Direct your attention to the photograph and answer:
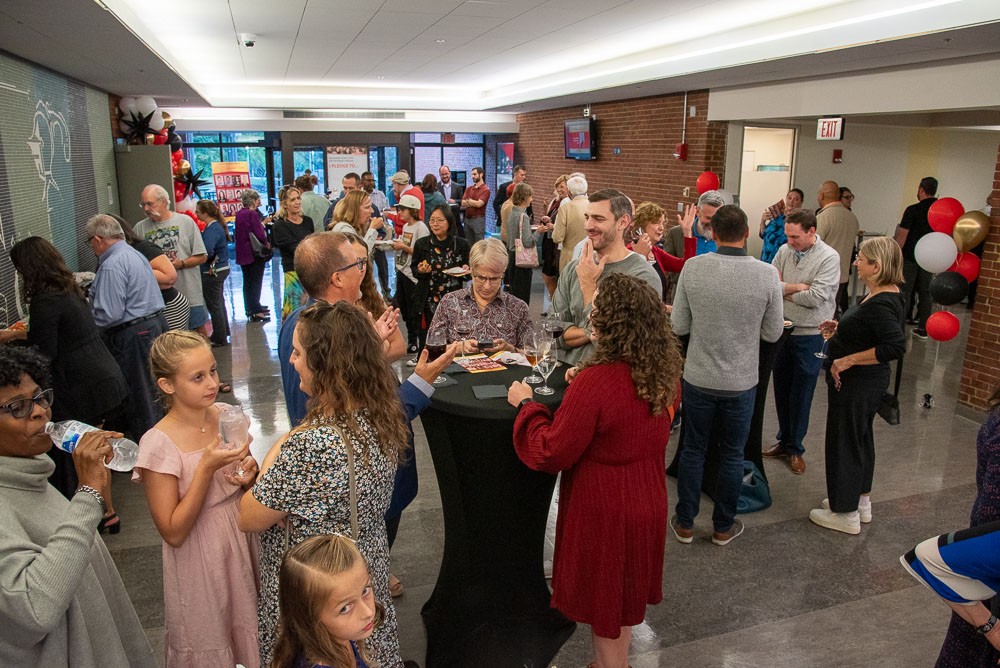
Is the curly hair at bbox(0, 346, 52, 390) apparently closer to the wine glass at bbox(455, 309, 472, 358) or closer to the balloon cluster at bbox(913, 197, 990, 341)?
the wine glass at bbox(455, 309, 472, 358)

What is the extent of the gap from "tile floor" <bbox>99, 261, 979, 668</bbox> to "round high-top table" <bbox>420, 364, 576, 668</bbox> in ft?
0.53

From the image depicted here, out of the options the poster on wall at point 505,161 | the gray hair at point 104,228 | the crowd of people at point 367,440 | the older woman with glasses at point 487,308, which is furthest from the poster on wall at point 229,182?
the older woman with glasses at point 487,308

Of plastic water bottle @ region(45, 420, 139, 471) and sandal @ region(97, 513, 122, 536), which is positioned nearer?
plastic water bottle @ region(45, 420, 139, 471)

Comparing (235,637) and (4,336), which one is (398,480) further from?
(4,336)

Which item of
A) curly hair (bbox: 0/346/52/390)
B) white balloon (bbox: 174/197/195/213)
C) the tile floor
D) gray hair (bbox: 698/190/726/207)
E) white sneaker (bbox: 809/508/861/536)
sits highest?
gray hair (bbox: 698/190/726/207)

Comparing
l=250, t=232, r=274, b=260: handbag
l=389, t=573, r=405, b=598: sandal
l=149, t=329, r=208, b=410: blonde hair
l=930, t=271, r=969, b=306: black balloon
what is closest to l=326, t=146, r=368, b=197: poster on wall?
l=250, t=232, r=274, b=260: handbag

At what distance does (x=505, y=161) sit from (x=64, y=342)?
13506mm

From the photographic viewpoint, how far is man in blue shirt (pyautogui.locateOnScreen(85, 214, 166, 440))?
4.29 m

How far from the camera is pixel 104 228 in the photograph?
4.34m

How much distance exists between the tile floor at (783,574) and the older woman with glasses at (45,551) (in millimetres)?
1432

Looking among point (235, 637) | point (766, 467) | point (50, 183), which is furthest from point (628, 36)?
point (235, 637)

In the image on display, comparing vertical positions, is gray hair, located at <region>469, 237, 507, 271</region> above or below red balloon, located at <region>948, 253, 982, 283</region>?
above

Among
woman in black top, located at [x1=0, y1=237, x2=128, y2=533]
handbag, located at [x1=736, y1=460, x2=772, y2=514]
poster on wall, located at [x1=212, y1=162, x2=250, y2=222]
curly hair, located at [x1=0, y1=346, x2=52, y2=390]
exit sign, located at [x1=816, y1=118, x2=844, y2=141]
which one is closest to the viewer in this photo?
curly hair, located at [x1=0, y1=346, x2=52, y2=390]

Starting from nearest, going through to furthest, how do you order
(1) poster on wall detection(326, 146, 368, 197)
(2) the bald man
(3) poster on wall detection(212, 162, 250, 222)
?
(2) the bald man
(3) poster on wall detection(212, 162, 250, 222)
(1) poster on wall detection(326, 146, 368, 197)
